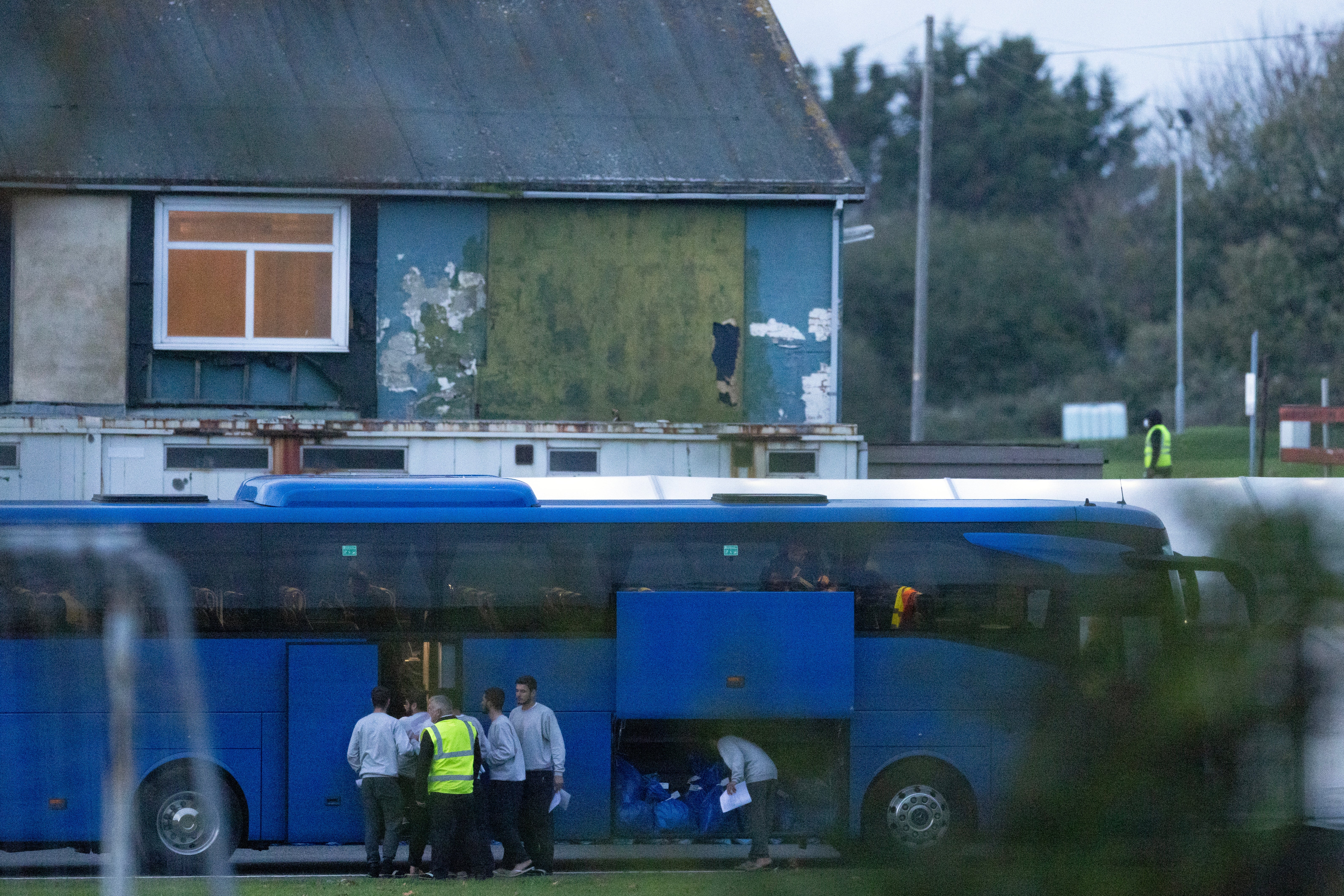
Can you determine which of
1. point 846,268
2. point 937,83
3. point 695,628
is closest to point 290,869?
point 695,628

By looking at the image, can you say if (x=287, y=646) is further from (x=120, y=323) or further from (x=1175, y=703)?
(x=1175, y=703)

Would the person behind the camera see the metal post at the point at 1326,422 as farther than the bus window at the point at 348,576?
Yes

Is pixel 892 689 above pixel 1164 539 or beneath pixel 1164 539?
beneath

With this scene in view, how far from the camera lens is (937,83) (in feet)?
136

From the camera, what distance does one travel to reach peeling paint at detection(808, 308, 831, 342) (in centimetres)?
1808

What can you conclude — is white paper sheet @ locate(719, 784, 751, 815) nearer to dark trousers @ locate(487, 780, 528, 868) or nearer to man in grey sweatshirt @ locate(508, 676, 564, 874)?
man in grey sweatshirt @ locate(508, 676, 564, 874)

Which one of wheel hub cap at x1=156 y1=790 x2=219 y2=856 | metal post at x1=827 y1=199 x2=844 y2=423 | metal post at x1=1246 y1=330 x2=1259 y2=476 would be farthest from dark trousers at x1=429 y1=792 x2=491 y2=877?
metal post at x1=1246 y1=330 x2=1259 y2=476

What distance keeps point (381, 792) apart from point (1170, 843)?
990 centimetres

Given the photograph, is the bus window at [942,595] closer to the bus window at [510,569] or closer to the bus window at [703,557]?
the bus window at [703,557]

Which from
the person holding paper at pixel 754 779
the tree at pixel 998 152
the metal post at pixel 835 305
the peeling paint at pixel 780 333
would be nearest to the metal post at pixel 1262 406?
the metal post at pixel 835 305

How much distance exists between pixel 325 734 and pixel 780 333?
852 centimetres

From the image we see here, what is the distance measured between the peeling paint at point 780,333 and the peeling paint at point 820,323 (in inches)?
5.9

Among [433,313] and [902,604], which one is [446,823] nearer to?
[902,604]

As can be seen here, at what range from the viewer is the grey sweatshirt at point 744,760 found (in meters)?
1.79
